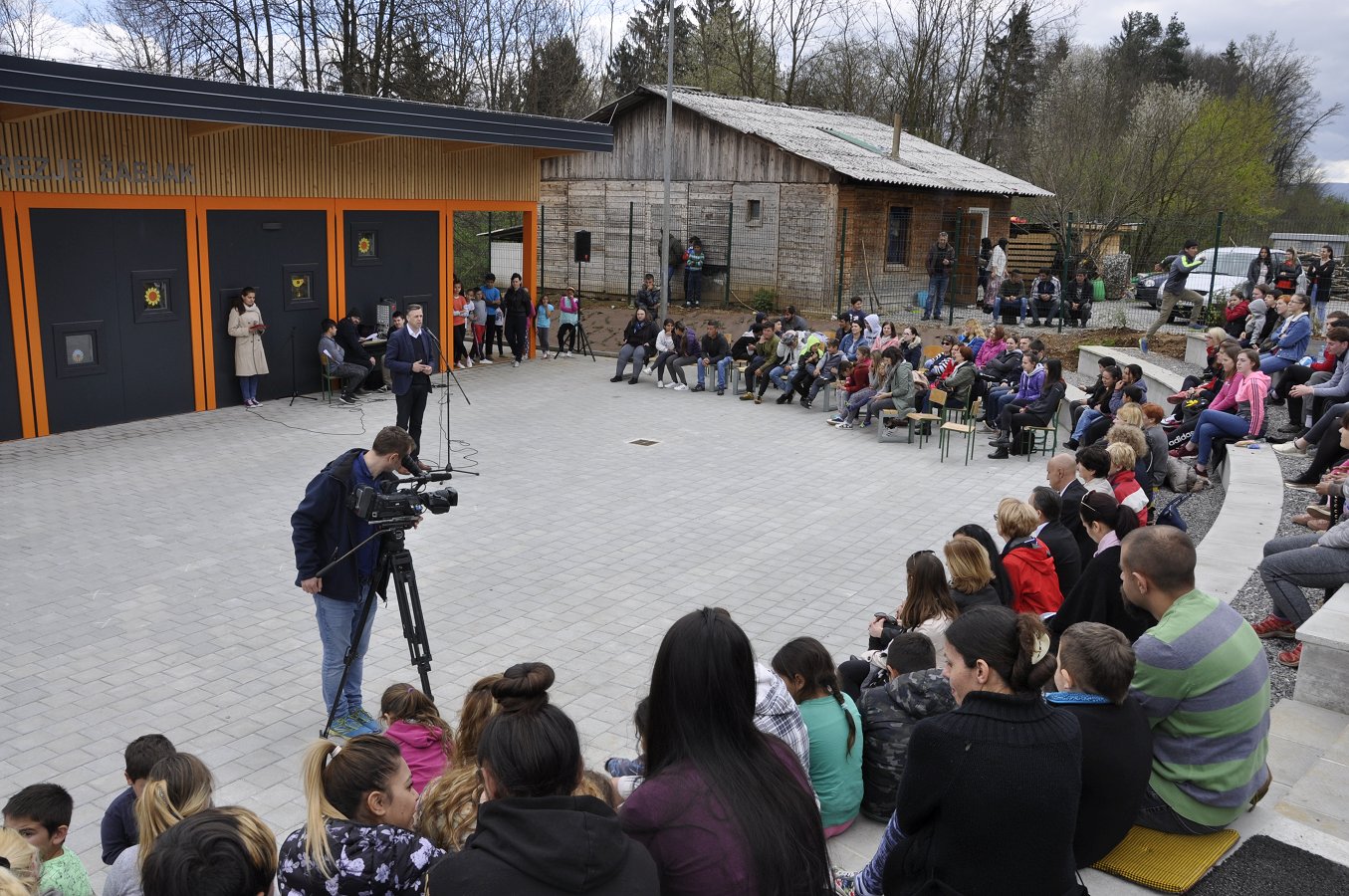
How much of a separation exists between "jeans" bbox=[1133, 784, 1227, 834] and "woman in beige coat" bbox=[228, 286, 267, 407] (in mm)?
13997

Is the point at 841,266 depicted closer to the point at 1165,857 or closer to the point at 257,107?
the point at 257,107

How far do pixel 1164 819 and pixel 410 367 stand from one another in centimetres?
978

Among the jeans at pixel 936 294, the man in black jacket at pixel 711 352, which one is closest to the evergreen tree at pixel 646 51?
the jeans at pixel 936 294

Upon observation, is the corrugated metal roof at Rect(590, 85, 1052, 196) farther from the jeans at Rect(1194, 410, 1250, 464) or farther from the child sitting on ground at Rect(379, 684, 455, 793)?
the child sitting on ground at Rect(379, 684, 455, 793)

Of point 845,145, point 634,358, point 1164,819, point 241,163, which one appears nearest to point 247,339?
point 241,163

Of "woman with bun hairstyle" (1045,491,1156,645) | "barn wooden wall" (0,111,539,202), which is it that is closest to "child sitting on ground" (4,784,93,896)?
"woman with bun hairstyle" (1045,491,1156,645)

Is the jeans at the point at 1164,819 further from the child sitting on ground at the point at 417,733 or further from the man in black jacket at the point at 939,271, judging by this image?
the man in black jacket at the point at 939,271

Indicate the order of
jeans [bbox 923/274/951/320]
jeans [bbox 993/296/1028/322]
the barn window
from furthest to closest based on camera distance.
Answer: the barn window
jeans [bbox 923/274/951/320]
jeans [bbox 993/296/1028/322]

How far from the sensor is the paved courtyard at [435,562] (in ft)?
21.2

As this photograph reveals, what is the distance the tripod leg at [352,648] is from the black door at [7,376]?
929cm

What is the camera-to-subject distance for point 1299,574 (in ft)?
21.5

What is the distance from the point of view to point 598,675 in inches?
279

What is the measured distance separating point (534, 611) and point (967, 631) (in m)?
5.10

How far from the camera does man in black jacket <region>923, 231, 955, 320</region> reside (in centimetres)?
2338
